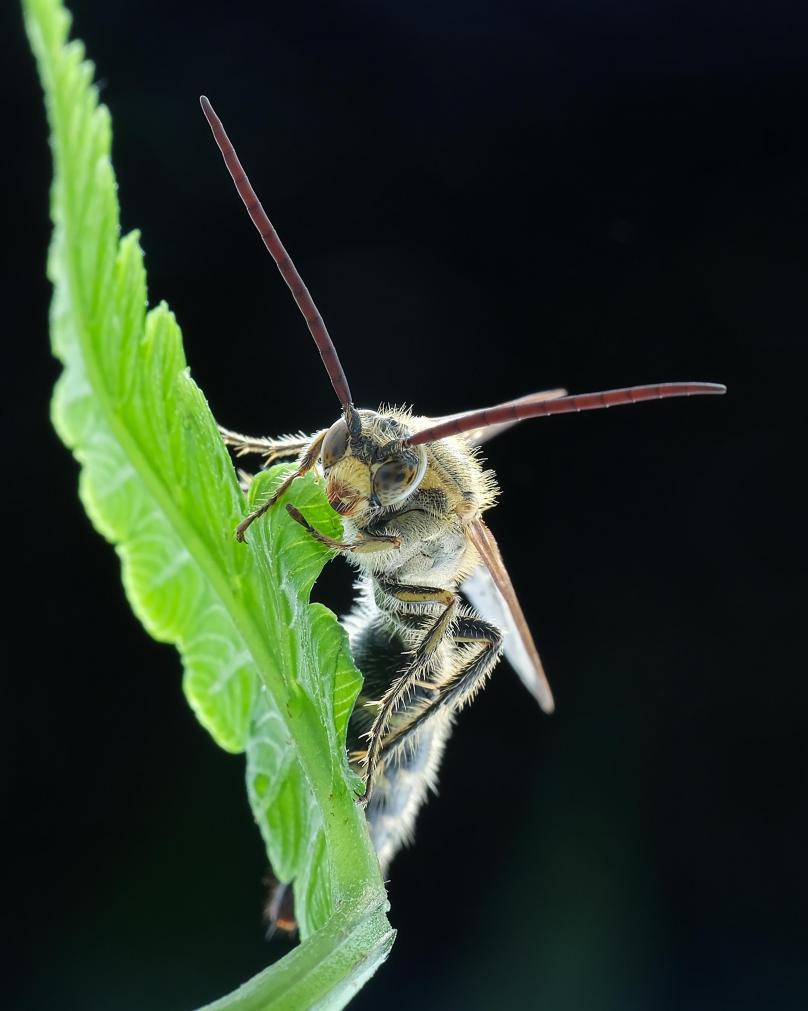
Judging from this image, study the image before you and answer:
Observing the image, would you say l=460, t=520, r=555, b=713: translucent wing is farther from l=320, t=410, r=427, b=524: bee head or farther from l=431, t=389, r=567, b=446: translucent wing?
l=320, t=410, r=427, b=524: bee head

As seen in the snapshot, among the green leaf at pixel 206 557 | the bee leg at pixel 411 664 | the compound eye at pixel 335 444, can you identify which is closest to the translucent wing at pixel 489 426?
the compound eye at pixel 335 444

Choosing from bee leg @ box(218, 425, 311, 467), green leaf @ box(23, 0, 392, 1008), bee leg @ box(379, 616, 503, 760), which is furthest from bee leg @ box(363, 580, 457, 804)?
green leaf @ box(23, 0, 392, 1008)

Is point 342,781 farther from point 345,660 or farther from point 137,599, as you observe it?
Answer: point 137,599

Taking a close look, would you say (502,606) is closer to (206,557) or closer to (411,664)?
(411,664)

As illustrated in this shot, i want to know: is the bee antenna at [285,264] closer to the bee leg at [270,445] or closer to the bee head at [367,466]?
the bee head at [367,466]

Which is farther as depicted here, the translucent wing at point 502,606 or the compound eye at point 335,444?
the translucent wing at point 502,606

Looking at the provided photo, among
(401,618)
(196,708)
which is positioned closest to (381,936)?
(196,708)
